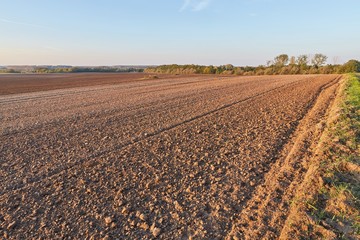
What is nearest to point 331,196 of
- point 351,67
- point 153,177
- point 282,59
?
point 153,177

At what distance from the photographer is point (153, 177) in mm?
4844

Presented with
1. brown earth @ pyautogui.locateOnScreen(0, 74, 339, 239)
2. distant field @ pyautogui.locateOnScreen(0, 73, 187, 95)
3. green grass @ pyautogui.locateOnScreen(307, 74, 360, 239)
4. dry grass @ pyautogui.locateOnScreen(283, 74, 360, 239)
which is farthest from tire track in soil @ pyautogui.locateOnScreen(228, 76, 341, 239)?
distant field @ pyautogui.locateOnScreen(0, 73, 187, 95)

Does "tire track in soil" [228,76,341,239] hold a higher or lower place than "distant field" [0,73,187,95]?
higher

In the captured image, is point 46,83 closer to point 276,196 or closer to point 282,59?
point 276,196

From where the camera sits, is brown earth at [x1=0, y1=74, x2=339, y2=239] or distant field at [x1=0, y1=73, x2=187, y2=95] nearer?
brown earth at [x1=0, y1=74, x2=339, y2=239]

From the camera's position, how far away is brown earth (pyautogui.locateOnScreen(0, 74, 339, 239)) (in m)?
3.45

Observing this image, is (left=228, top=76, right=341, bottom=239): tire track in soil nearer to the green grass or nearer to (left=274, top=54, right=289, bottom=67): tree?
the green grass

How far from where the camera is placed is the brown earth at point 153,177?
345 centimetres

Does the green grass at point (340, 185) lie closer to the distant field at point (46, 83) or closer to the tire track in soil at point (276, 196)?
the tire track in soil at point (276, 196)

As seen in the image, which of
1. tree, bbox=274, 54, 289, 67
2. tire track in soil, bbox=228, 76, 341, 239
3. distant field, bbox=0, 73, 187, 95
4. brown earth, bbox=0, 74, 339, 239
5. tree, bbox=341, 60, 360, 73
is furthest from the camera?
tree, bbox=274, 54, 289, 67

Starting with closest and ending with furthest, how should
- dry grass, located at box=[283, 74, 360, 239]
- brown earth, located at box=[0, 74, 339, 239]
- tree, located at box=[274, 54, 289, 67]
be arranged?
dry grass, located at box=[283, 74, 360, 239] < brown earth, located at box=[0, 74, 339, 239] < tree, located at box=[274, 54, 289, 67]

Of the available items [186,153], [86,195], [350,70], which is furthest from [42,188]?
[350,70]

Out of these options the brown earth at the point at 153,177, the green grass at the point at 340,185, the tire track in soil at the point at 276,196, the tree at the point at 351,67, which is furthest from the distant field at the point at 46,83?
the tree at the point at 351,67

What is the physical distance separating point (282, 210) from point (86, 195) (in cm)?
294
